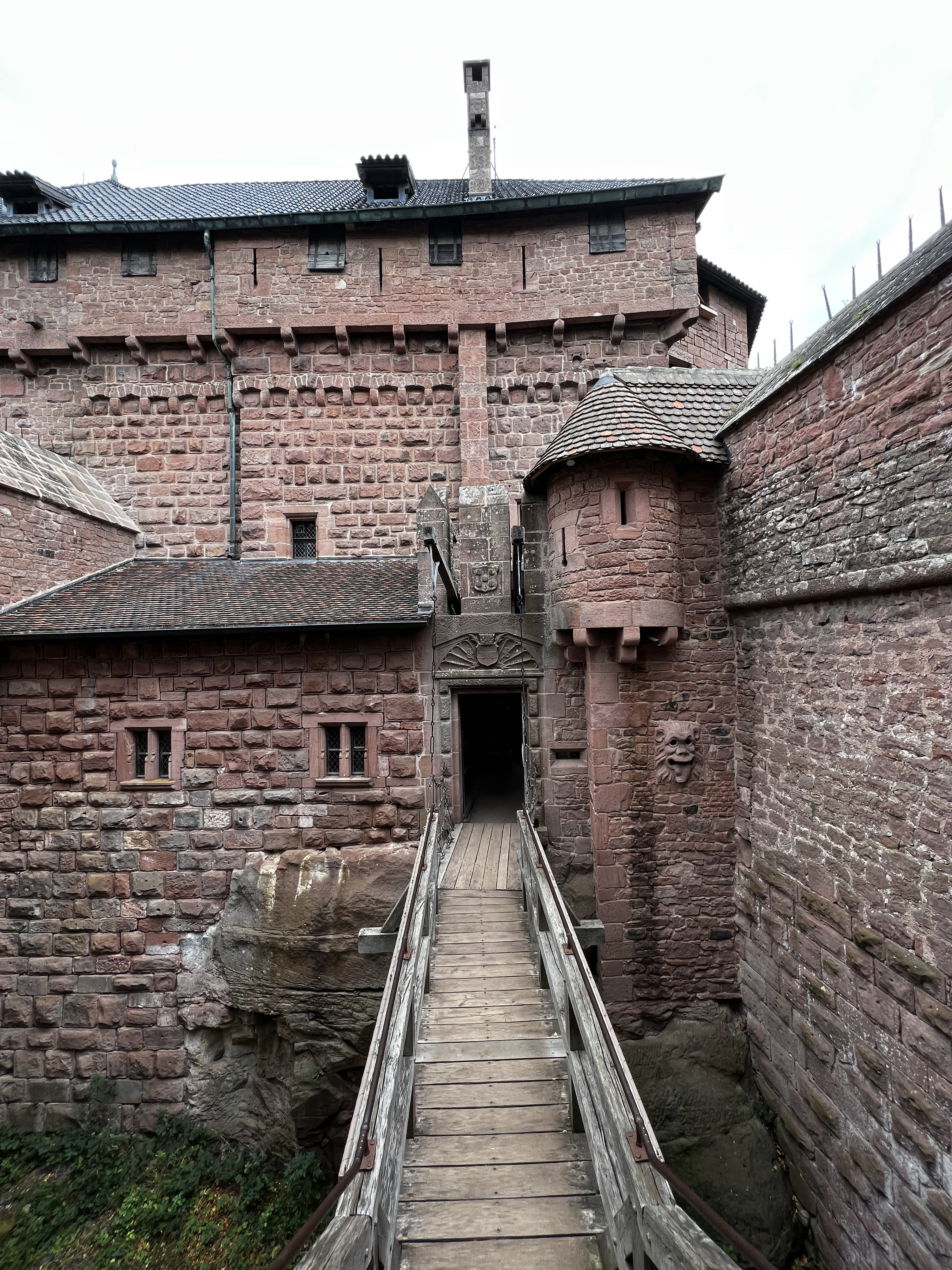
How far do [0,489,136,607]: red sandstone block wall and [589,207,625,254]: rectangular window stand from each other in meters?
9.54

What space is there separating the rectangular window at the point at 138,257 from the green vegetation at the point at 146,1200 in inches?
524

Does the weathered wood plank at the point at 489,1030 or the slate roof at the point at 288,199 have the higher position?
the slate roof at the point at 288,199

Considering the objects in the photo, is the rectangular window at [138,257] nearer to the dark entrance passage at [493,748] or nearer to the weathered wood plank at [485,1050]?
the dark entrance passage at [493,748]

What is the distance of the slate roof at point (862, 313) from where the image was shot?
4688 mm

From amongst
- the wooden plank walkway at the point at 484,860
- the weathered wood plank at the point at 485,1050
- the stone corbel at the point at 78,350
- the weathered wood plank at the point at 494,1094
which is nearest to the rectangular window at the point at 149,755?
the wooden plank walkway at the point at 484,860

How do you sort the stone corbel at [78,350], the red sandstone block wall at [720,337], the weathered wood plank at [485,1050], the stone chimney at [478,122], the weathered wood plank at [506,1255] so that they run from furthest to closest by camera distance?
the stone chimney at [478,122] → the red sandstone block wall at [720,337] → the stone corbel at [78,350] → the weathered wood plank at [485,1050] → the weathered wood plank at [506,1255]

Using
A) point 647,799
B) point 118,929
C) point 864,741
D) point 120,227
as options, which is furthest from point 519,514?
point 120,227

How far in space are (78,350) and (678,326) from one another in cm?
1048

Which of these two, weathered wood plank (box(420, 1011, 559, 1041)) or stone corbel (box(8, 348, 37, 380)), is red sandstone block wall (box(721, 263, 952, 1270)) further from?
stone corbel (box(8, 348, 37, 380))

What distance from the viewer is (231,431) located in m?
10.9

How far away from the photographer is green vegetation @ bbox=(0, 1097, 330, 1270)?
6.81 m

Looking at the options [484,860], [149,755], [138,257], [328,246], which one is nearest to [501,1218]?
[484,860]

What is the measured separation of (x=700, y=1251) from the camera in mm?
2232

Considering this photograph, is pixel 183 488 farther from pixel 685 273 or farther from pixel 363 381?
pixel 685 273
